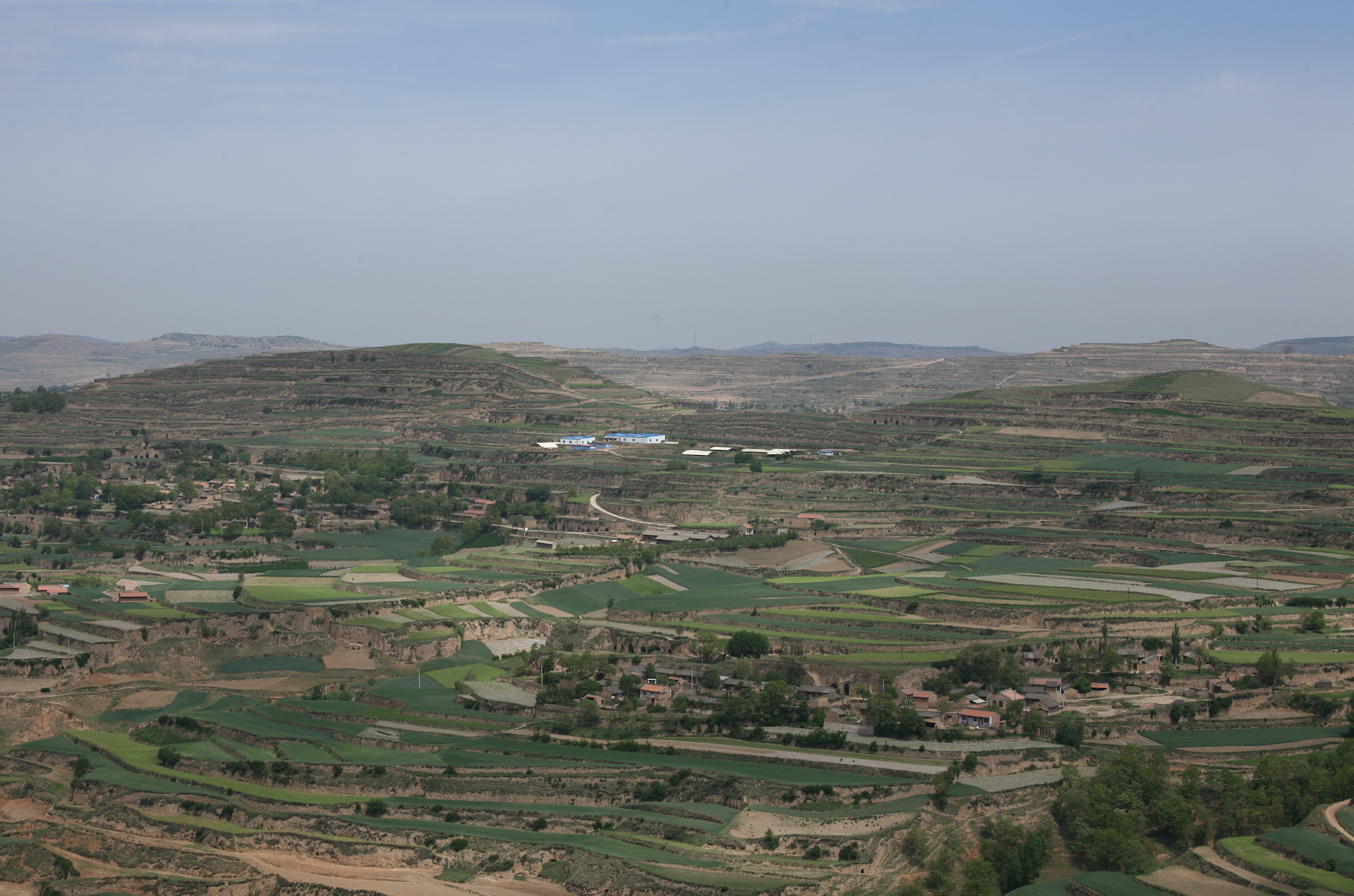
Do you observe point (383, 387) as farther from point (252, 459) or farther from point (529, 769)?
point (529, 769)

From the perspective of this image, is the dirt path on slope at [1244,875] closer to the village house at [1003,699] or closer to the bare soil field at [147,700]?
the village house at [1003,699]

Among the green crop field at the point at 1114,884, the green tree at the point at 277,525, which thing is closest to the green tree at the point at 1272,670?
the green crop field at the point at 1114,884

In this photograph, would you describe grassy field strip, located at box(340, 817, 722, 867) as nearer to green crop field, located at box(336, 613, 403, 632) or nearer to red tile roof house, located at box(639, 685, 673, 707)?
red tile roof house, located at box(639, 685, 673, 707)

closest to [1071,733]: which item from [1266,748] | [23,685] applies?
[1266,748]

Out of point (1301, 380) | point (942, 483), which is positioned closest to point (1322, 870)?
point (942, 483)

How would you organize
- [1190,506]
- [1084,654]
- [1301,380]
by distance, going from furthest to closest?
[1301,380]
[1190,506]
[1084,654]

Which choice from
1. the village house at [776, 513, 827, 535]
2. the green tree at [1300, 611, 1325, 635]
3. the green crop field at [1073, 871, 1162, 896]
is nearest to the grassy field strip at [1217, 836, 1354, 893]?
the green crop field at [1073, 871, 1162, 896]
